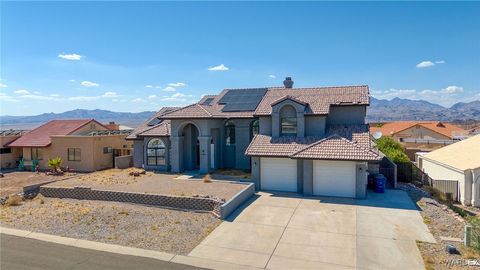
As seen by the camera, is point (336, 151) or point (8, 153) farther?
point (8, 153)

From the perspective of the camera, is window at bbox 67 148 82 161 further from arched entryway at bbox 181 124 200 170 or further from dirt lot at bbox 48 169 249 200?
arched entryway at bbox 181 124 200 170

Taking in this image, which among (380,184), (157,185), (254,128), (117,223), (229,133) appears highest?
(254,128)

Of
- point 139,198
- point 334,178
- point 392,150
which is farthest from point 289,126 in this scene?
point 392,150

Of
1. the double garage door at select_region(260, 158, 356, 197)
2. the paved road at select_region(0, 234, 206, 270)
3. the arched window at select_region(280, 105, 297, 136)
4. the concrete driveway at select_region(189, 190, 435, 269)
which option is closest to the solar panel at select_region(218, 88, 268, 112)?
the arched window at select_region(280, 105, 297, 136)

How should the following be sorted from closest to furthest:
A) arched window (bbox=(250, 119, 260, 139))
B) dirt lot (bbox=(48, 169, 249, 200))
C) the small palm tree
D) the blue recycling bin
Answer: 1. dirt lot (bbox=(48, 169, 249, 200))
2. the blue recycling bin
3. arched window (bbox=(250, 119, 260, 139))
4. the small palm tree

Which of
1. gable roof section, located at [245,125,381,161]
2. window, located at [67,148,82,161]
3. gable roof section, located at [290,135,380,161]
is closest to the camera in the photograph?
gable roof section, located at [290,135,380,161]

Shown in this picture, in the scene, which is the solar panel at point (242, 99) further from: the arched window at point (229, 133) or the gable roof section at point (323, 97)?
the gable roof section at point (323, 97)

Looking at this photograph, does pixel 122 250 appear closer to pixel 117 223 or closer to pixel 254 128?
pixel 117 223
